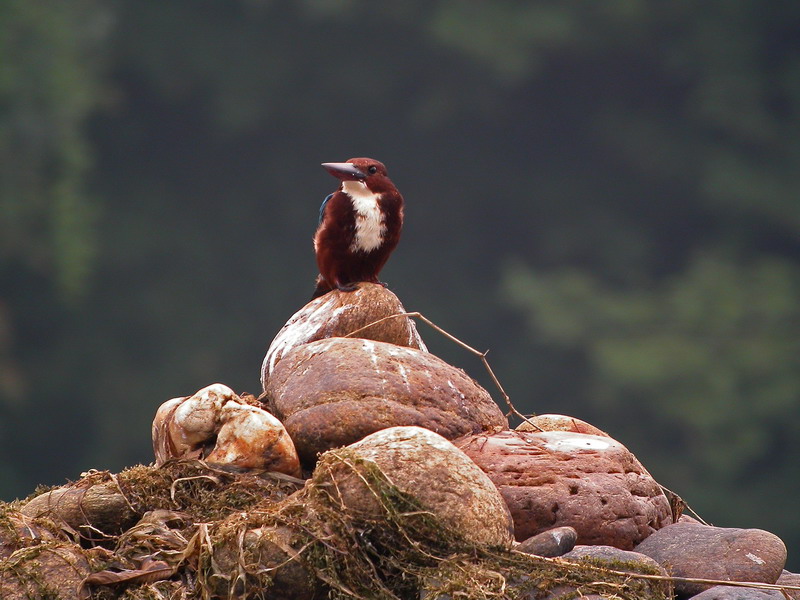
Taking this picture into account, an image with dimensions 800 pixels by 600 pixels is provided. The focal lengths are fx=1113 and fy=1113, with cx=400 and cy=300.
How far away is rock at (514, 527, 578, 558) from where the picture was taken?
165 inches

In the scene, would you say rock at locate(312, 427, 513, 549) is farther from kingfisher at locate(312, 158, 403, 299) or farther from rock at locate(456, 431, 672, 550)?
kingfisher at locate(312, 158, 403, 299)

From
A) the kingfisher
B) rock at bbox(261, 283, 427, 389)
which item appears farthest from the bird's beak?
rock at bbox(261, 283, 427, 389)

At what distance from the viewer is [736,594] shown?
13.7 feet

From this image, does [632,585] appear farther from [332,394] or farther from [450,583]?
[332,394]

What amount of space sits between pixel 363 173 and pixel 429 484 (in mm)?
2343

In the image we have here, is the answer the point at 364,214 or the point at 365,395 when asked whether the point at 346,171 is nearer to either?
the point at 364,214

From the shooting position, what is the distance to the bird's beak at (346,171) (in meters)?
5.98

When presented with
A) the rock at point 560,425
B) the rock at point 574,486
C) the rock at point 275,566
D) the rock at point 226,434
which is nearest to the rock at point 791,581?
the rock at point 574,486

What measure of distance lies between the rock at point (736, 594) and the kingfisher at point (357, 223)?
257 cm

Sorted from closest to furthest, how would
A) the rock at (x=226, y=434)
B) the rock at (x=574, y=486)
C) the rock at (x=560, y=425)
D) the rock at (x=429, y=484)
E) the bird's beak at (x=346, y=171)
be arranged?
the rock at (x=429, y=484) < the rock at (x=574, y=486) < the rock at (x=226, y=434) < the rock at (x=560, y=425) < the bird's beak at (x=346, y=171)

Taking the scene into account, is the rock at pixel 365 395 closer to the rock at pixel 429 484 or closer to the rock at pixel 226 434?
the rock at pixel 226 434

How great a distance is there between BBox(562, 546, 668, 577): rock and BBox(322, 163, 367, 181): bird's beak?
98.8 inches

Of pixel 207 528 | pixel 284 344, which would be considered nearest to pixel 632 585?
pixel 207 528

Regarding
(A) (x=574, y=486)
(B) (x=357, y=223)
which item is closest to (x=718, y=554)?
(A) (x=574, y=486)
